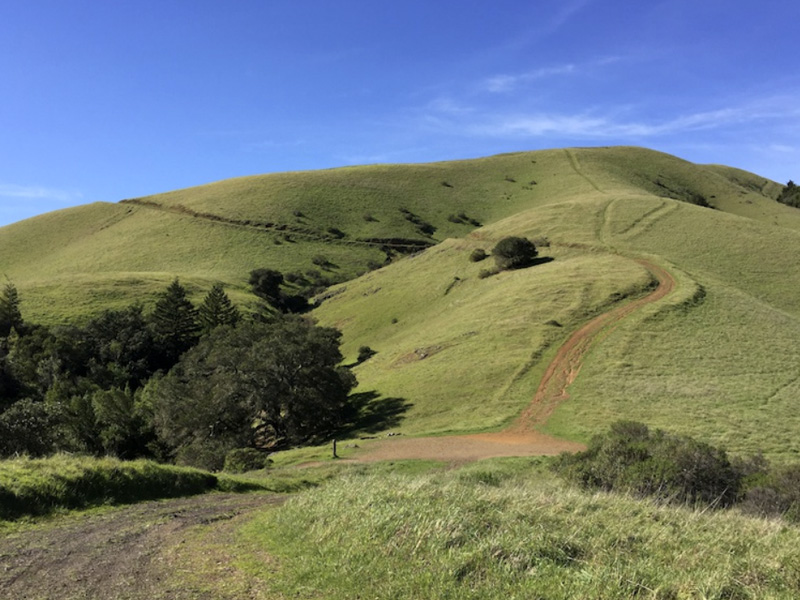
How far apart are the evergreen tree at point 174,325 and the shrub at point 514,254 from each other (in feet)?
123

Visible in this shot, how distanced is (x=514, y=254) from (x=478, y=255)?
23.9ft

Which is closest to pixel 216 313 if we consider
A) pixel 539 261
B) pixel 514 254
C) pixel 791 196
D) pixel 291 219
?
pixel 514 254

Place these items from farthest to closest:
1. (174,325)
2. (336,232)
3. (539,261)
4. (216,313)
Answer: (336,232)
(216,313)
(174,325)
(539,261)

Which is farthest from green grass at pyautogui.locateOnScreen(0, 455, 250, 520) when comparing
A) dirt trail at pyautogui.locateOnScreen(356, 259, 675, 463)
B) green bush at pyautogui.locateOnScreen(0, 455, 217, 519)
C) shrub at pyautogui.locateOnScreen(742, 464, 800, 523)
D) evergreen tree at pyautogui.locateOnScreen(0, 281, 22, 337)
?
evergreen tree at pyautogui.locateOnScreen(0, 281, 22, 337)

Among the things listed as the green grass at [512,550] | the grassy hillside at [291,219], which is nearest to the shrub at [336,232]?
the grassy hillside at [291,219]

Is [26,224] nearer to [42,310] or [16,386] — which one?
[42,310]

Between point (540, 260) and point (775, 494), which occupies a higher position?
point (540, 260)

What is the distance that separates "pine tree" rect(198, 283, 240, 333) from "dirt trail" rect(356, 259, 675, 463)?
1655 inches

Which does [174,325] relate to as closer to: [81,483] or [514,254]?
[514,254]

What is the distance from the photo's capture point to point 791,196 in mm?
131500

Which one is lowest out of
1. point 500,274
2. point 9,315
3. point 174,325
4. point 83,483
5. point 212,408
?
point 212,408

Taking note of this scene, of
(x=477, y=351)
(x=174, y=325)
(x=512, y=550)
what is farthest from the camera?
(x=174, y=325)

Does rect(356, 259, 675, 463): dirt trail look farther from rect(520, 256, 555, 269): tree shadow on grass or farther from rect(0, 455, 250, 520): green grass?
rect(520, 256, 555, 269): tree shadow on grass

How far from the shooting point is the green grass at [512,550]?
5691mm
